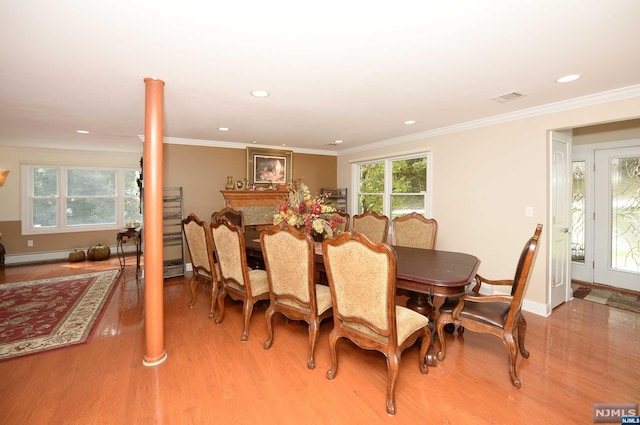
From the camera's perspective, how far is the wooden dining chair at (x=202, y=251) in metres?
3.12

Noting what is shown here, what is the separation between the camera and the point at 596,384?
2.08 m

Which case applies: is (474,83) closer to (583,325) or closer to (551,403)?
(551,403)

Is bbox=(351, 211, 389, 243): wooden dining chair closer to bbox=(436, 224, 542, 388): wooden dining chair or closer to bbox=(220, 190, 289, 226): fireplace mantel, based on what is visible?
bbox=(436, 224, 542, 388): wooden dining chair

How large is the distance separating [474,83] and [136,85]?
2.80 metres

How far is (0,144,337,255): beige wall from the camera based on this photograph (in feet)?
16.7

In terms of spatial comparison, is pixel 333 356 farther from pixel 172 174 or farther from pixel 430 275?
pixel 172 174

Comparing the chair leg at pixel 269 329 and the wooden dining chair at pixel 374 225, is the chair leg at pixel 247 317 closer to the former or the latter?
the chair leg at pixel 269 329

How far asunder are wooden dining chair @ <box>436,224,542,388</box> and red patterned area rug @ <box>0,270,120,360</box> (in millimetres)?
3144

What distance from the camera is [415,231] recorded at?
3729mm

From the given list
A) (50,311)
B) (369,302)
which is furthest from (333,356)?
(50,311)

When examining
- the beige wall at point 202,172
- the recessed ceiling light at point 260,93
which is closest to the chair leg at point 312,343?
the recessed ceiling light at point 260,93

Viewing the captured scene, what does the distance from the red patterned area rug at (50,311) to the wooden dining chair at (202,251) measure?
3.61 feet

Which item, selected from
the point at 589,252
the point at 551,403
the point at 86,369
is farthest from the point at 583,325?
the point at 86,369

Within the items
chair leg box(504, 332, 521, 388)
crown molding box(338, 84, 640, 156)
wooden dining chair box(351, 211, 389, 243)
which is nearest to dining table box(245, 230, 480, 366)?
chair leg box(504, 332, 521, 388)
